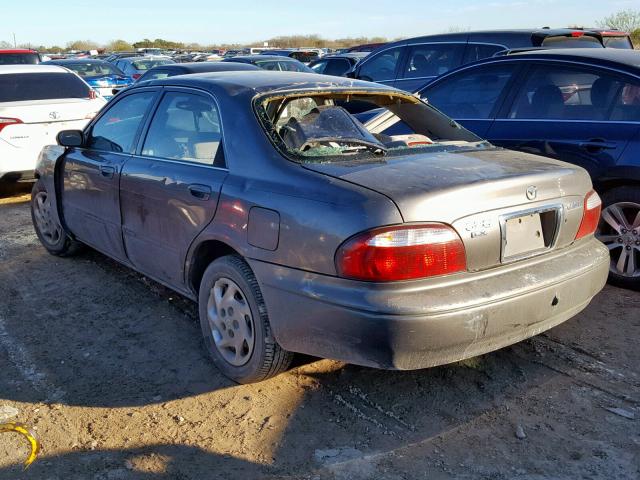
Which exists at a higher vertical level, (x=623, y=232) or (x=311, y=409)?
(x=623, y=232)

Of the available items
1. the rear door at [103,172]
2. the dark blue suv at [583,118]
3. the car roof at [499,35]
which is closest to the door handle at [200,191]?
the rear door at [103,172]

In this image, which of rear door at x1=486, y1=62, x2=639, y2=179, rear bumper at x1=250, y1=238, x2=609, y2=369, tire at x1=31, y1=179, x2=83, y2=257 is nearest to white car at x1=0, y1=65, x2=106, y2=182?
tire at x1=31, y1=179, x2=83, y2=257

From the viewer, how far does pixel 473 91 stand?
5.85 meters

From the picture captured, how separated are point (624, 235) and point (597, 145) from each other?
0.67 m

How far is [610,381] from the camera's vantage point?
3537 mm

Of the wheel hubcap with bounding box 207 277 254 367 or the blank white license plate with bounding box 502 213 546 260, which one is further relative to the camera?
the wheel hubcap with bounding box 207 277 254 367

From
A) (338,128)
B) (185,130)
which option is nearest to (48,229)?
(185,130)

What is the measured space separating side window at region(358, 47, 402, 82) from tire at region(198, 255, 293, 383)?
7234 millimetres

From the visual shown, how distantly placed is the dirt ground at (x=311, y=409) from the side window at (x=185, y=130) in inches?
44.7

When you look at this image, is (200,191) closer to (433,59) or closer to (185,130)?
(185,130)

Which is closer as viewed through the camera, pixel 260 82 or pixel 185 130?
pixel 260 82

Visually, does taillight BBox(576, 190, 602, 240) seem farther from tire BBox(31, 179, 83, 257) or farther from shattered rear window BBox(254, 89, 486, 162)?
tire BBox(31, 179, 83, 257)

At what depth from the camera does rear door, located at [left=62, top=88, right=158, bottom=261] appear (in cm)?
455

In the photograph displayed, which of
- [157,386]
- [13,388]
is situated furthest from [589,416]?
[13,388]
